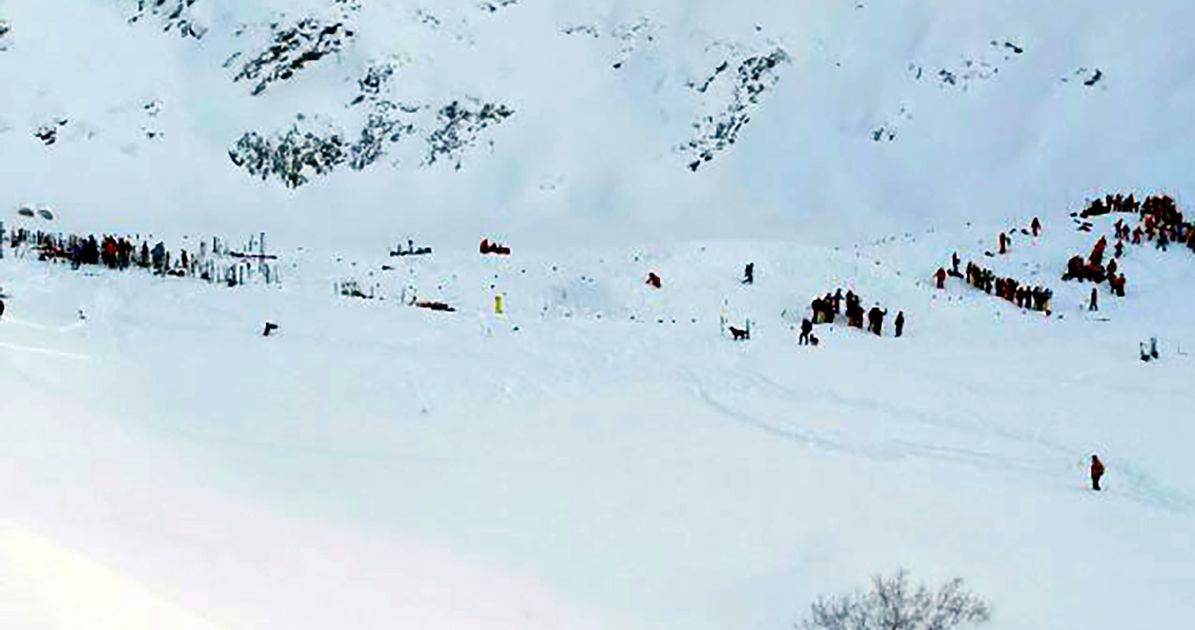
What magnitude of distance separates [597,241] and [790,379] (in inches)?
737

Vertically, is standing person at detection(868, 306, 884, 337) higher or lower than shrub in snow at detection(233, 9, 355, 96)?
lower

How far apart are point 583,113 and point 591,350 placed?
25.0m

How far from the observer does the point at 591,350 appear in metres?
23.1

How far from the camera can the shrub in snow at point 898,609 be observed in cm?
1268

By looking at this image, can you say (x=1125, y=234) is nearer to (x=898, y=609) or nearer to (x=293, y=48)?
(x=898, y=609)

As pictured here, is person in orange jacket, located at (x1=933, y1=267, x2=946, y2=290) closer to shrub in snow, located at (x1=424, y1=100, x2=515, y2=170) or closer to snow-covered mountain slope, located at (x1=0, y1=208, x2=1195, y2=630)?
snow-covered mountain slope, located at (x1=0, y1=208, x2=1195, y2=630)

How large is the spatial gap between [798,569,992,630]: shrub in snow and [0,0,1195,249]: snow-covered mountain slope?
27697 millimetres

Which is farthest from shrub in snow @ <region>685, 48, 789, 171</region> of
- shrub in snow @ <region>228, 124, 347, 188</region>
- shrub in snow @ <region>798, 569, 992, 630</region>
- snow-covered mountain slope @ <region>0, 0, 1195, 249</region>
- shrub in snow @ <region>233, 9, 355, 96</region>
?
shrub in snow @ <region>798, 569, 992, 630</region>

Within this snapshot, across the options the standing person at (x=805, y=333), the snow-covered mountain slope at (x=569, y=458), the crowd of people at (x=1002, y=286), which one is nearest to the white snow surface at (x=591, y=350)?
the snow-covered mountain slope at (x=569, y=458)

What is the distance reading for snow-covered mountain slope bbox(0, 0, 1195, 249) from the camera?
4194cm

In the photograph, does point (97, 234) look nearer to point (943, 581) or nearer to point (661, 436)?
point (661, 436)

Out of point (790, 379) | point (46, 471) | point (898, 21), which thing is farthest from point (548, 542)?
point (898, 21)

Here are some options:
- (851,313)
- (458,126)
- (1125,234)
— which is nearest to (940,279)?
(851,313)

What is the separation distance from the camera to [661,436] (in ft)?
62.2
